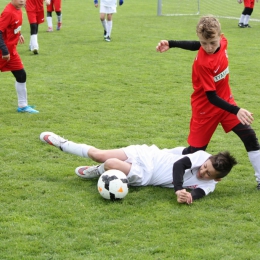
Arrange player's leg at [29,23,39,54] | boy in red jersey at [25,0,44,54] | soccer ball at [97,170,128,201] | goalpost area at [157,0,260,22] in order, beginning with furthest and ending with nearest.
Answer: goalpost area at [157,0,260,22] < boy in red jersey at [25,0,44,54] < player's leg at [29,23,39,54] < soccer ball at [97,170,128,201]

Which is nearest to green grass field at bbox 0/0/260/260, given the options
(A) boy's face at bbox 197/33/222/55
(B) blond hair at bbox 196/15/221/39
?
(A) boy's face at bbox 197/33/222/55

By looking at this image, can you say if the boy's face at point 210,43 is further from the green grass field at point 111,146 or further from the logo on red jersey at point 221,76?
the green grass field at point 111,146

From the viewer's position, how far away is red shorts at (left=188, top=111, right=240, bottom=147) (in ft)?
19.5

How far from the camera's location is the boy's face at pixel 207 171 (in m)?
5.63

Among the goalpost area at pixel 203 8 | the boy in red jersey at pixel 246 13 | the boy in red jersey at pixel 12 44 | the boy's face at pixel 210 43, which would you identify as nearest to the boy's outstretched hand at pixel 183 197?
the boy's face at pixel 210 43

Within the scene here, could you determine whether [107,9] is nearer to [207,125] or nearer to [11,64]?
[11,64]

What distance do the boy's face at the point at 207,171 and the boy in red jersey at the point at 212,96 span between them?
0.45 m

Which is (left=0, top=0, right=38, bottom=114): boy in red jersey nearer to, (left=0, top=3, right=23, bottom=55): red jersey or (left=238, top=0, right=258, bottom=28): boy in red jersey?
(left=0, top=3, right=23, bottom=55): red jersey

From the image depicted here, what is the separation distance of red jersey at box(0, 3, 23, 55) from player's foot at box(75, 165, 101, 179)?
335cm

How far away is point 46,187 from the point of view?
5988 millimetres

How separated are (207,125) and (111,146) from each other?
181 centimetres

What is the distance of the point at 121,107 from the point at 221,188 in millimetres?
3733

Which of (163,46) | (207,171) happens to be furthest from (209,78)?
(207,171)

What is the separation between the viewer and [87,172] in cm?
618
